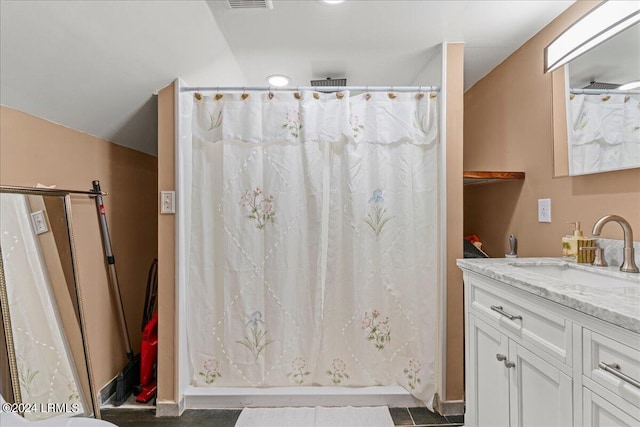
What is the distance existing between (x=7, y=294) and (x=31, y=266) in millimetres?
153

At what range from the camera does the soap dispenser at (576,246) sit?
1407mm

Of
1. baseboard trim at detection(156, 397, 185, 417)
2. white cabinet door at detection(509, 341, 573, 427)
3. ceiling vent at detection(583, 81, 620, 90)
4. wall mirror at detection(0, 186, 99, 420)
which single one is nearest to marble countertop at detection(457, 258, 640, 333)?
white cabinet door at detection(509, 341, 573, 427)

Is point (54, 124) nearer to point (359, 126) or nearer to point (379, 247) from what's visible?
point (359, 126)

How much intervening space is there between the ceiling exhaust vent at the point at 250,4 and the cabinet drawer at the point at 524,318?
5.13 feet

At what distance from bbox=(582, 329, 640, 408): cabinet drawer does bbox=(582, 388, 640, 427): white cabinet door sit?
0.04 metres

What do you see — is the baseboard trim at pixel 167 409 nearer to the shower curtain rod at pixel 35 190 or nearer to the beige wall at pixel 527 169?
the shower curtain rod at pixel 35 190

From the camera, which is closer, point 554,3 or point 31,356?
point 31,356

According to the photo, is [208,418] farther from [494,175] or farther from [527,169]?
[527,169]

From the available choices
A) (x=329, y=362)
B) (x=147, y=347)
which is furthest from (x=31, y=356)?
(x=329, y=362)

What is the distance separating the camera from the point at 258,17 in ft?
5.46

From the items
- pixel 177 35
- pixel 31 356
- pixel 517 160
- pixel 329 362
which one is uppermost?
pixel 177 35

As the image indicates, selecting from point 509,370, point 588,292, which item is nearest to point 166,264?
point 509,370

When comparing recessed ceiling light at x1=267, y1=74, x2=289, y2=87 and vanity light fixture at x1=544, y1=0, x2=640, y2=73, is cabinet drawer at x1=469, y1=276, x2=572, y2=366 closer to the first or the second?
vanity light fixture at x1=544, y1=0, x2=640, y2=73

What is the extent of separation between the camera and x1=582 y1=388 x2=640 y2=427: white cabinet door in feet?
2.50
